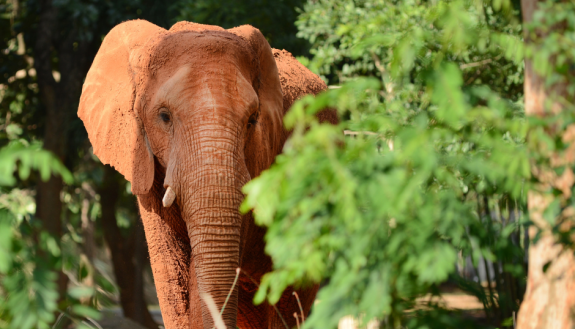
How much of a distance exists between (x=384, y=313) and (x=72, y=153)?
10339 mm

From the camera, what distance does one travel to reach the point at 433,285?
2.38 m

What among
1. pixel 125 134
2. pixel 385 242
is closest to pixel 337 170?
pixel 385 242

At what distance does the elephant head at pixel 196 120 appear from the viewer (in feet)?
14.6

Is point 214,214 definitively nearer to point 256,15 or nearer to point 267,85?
point 267,85

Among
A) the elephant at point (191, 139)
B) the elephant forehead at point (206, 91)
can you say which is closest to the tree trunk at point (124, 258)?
the elephant at point (191, 139)

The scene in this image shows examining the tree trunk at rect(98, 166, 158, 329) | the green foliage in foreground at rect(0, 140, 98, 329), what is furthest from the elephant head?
the tree trunk at rect(98, 166, 158, 329)

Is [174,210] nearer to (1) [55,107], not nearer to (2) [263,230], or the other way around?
(2) [263,230]

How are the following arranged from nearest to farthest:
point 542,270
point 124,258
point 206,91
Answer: point 542,270 < point 206,91 < point 124,258

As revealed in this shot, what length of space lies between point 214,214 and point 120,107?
1489 millimetres

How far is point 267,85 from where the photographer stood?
5.58m

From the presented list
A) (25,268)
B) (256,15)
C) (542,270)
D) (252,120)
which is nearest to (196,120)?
(252,120)

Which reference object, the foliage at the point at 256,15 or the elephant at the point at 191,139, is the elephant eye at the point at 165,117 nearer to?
the elephant at the point at 191,139

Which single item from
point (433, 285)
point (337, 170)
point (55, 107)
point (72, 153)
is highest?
point (337, 170)

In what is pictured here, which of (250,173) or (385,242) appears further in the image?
(250,173)
